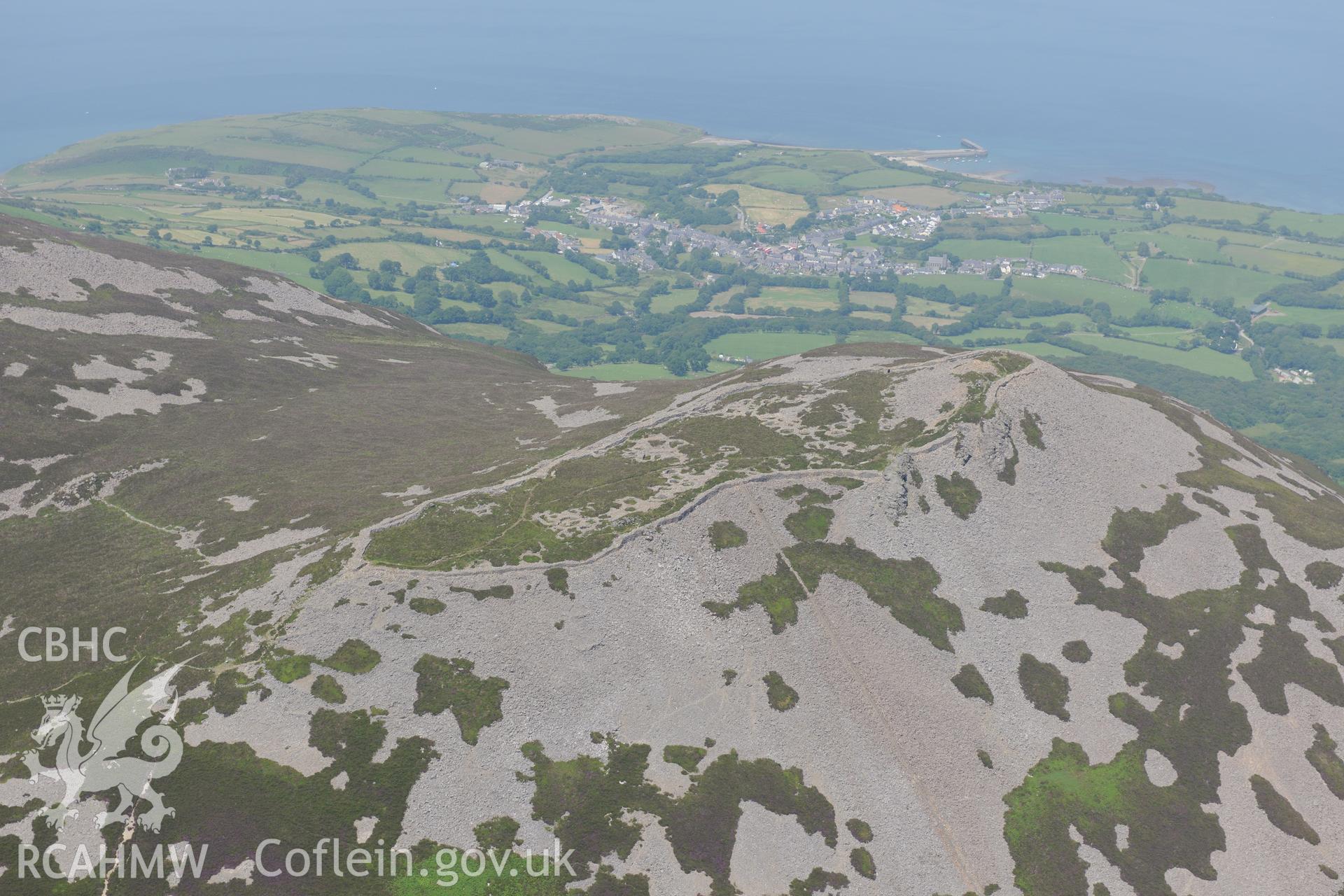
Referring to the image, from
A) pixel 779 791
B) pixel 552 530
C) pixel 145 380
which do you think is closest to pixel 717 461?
pixel 552 530

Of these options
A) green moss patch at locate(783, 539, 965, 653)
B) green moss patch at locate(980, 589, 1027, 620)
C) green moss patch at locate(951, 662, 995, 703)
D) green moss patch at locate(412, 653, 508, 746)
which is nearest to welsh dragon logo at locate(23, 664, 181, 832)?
green moss patch at locate(412, 653, 508, 746)

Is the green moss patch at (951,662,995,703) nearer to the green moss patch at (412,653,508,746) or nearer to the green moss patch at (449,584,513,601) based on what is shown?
the green moss patch at (412,653,508,746)

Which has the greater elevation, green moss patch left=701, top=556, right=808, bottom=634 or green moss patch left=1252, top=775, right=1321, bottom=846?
green moss patch left=701, top=556, right=808, bottom=634

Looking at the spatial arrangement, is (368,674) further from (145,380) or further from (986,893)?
(145,380)

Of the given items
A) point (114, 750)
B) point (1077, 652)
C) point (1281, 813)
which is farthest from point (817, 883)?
point (114, 750)

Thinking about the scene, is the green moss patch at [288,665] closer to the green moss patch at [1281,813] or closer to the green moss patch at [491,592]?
the green moss patch at [491,592]

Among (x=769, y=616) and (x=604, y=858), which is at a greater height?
(x=769, y=616)
